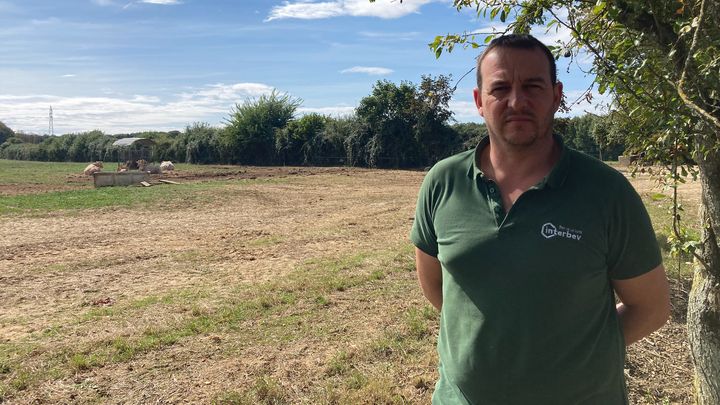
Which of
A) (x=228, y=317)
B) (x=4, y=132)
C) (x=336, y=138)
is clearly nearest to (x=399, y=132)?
(x=336, y=138)

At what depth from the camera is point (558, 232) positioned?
151cm

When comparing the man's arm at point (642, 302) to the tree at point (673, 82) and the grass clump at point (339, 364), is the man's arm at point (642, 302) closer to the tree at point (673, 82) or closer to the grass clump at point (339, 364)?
the tree at point (673, 82)

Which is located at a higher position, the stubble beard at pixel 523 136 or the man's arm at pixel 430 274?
the stubble beard at pixel 523 136

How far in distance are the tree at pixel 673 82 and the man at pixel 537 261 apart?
802 mm

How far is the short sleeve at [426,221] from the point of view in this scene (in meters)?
1.82

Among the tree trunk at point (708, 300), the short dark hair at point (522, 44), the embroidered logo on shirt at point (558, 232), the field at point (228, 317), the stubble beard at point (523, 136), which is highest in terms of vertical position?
the short dark hair at point (522, 44)

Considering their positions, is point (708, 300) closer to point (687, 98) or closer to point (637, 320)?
point (637, 320)

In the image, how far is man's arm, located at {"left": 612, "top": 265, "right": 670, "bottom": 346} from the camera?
1.60 m

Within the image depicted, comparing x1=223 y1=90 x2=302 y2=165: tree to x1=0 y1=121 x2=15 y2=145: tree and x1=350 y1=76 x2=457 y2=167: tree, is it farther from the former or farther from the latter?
x1=0 y1=121 x2=15 y2=145: tree

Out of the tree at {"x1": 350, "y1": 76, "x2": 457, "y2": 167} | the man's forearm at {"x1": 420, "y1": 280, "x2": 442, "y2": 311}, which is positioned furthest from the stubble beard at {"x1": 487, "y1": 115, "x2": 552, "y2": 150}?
the tree at {"x1": 350, "y1": 76, "x2": 457, "y2": 167}

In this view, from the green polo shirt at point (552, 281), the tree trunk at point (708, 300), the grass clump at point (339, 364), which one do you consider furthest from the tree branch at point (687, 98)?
the grass clump at point (339, 364)

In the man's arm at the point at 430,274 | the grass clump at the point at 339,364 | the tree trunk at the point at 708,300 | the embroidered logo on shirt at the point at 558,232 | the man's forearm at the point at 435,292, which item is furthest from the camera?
the grass clump at the point at 339,364

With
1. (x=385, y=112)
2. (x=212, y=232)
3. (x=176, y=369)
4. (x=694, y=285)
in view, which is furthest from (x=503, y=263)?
(x=385, y=112)

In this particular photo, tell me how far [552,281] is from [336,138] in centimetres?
3780
